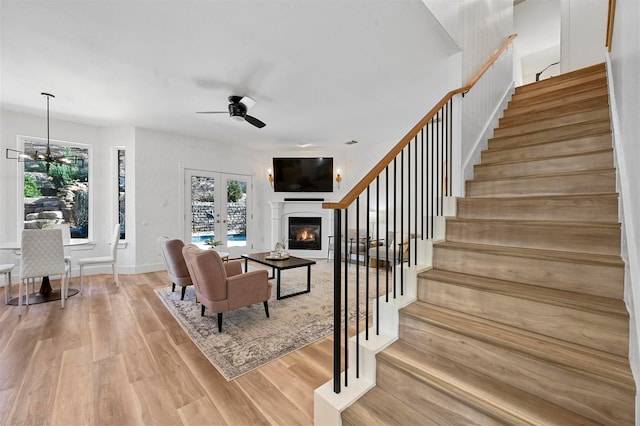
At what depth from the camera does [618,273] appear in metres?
1.34

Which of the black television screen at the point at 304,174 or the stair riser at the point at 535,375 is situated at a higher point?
the black television screen at the point at 304,174

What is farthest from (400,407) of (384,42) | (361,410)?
(384,42)

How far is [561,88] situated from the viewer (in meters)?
3.06

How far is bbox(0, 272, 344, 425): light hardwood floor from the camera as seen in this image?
1689 millimetres

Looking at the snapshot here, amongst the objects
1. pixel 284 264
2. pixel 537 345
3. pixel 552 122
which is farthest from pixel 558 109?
pixel 284 264

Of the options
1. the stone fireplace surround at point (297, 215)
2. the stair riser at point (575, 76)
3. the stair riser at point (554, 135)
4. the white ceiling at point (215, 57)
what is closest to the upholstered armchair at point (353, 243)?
the stone fireplace surround at point (297, 215)

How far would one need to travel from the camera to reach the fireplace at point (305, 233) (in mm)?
7113

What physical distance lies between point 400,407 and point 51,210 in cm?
619

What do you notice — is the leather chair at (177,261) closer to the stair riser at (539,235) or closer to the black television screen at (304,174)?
the stair riser at (539,235)

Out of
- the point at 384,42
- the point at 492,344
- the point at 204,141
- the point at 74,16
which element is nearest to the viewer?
the point at 492,344

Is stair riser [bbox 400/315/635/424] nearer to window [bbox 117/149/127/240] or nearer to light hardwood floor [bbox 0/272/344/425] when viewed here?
light hardwood floor [bbox 0/272/344/425]

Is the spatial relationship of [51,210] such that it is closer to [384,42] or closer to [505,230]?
[384,42]

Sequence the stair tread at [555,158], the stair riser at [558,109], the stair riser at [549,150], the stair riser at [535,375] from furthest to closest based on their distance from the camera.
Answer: the stair riser at [558,109], the stair riser at [549,150], the stair tread at [555,158], the stair riser at [535,375]

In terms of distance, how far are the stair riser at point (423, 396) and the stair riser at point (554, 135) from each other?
2.28 metres
